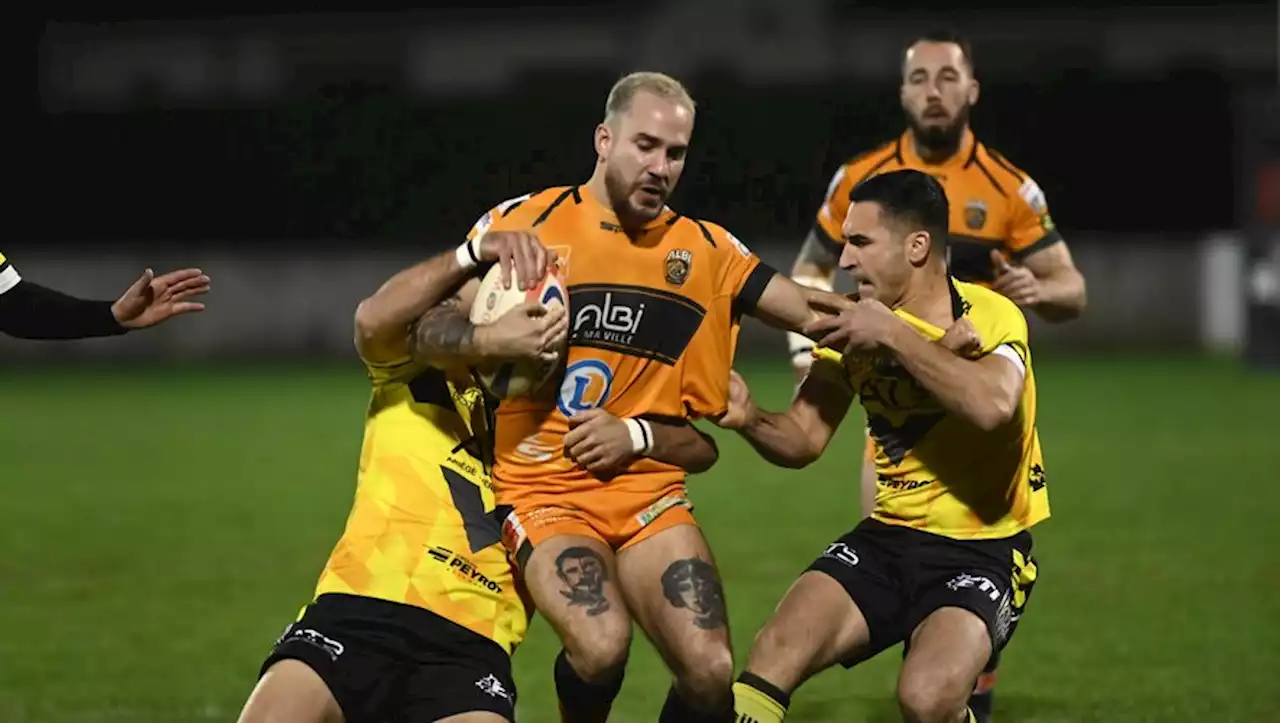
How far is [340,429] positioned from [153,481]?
3.22m

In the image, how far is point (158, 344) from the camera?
2583 centimetres

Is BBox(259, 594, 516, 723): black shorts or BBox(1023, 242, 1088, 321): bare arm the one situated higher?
BBox(1023, 242, 1088, 321): bare arm

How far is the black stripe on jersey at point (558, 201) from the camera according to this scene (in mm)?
5848

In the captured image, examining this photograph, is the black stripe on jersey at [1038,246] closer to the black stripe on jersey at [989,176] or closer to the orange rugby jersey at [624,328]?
the black stripe on jersey at [989,176]

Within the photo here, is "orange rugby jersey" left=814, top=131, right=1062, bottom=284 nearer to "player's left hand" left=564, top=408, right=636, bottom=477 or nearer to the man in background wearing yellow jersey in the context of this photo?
the man in background wearing yellow jersey

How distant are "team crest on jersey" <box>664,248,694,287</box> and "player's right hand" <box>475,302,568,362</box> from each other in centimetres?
58

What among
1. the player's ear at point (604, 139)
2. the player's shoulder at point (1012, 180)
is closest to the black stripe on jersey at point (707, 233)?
the player's ear at point (604, 139)

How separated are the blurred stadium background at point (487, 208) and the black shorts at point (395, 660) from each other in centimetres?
227

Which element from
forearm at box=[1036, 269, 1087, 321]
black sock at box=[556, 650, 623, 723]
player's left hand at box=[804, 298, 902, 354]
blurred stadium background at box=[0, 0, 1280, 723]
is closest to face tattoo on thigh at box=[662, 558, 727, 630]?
black sock at box=[556, 650, 623, 723]

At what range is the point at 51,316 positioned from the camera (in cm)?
632

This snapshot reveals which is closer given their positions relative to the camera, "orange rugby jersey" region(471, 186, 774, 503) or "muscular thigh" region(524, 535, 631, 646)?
"muscular thigh" region(524, 535, 631, 646)

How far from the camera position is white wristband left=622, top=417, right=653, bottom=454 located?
5.66 meters

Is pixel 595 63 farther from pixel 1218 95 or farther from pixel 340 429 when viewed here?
pixel 340 429

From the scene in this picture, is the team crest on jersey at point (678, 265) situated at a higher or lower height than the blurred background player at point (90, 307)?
higher
